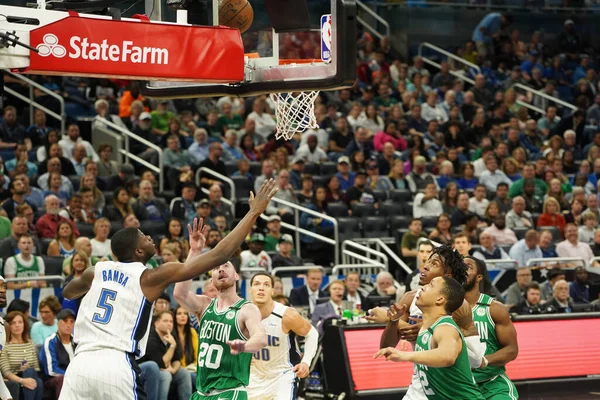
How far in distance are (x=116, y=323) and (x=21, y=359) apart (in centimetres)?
451

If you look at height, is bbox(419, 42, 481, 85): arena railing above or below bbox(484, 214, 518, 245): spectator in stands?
above

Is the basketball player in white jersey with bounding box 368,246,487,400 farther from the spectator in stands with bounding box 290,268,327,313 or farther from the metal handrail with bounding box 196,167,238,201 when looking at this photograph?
the metal handrail with bounding box 196,167,238,201

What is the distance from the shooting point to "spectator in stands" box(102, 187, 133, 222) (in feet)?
48.4

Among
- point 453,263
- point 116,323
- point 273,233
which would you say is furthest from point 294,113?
point 273,233

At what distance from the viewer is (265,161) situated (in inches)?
658

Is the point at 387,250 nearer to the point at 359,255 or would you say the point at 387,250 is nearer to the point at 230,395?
the point at 359,255

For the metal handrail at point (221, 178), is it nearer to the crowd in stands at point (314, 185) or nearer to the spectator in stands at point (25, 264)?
the crowd in stands at point (314, 185)

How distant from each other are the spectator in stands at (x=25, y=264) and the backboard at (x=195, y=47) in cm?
450

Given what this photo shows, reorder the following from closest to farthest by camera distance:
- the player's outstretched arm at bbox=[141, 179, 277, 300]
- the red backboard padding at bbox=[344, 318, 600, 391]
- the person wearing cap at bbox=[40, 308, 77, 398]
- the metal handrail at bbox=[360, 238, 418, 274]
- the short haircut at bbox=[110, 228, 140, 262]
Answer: the player's outstretched arm at bbox=[141, 179, 277, 300]
the short haircut at bbox=[110, 228, 140, 262]
the person wearing cap at bbox=[40, 308, 77, 398]
the red backboard padding at bbox=[344, 318, 600, 391]
the metal handrail at bbox=[360, 238, 418, 274]

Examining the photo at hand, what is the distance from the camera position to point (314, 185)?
17.6 m

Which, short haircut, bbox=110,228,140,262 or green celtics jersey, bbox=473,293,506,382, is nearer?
short haircut, bbox=110,228,140,262

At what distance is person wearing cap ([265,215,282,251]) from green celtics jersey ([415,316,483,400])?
8.39 m

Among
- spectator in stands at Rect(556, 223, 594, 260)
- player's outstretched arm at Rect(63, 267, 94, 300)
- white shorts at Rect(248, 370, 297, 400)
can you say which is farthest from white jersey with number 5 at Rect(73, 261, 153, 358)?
spectator in stands at Rect(556, 223, 594, 260)

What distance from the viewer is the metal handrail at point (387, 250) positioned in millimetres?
15523
